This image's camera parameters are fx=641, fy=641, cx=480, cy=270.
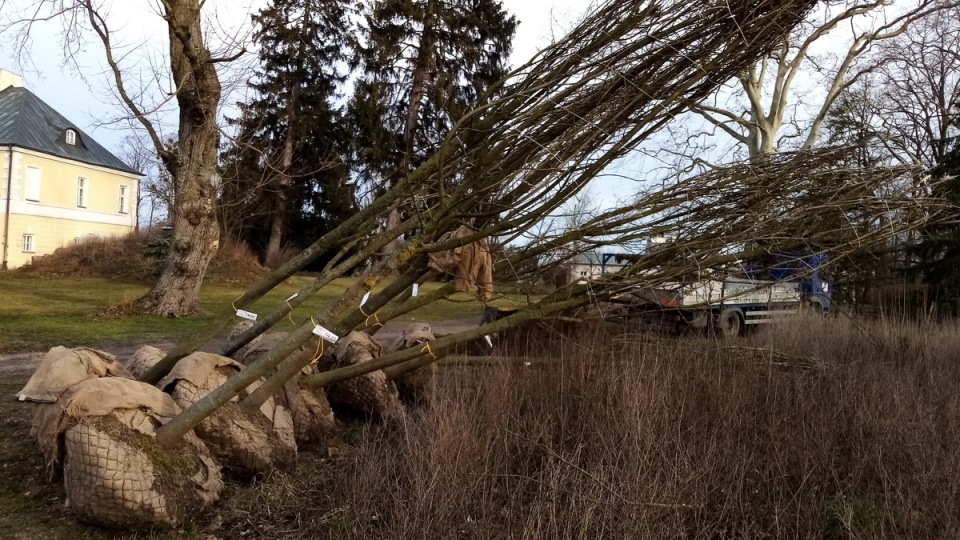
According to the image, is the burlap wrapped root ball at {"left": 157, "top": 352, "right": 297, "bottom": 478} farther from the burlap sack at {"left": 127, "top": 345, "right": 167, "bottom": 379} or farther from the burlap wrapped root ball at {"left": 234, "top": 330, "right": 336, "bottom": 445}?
the burlap sack at {"left": 127, "top": 345, "right": 167, "bottom": 379}

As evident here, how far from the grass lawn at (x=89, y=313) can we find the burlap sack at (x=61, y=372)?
235cm

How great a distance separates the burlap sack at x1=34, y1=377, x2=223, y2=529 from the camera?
3.07 meters

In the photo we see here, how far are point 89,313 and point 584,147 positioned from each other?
41.1 ft

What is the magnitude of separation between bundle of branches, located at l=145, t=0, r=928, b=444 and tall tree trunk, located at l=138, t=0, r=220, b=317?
9.16 meters

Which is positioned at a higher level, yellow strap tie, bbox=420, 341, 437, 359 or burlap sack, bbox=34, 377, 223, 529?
yellow strap tie, bbox=420, 341, 437, 359

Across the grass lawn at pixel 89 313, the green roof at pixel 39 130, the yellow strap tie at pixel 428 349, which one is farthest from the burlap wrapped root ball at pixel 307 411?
the green roof at pixel 39 130

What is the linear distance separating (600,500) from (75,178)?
3580 centimetres

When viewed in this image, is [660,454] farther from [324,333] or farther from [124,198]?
[124,198]

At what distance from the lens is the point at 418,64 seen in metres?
26.2

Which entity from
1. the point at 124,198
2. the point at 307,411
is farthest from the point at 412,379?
the point at 124,198

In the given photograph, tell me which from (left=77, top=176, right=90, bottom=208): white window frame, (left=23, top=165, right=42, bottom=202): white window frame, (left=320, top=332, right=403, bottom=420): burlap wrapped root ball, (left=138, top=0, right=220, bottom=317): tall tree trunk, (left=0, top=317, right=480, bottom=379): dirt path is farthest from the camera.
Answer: (left=77, top=176, right=90, bottom=208): white window frame

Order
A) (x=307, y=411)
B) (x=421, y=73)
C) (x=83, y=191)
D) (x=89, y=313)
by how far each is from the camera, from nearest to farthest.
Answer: (x=307, y=411)
(x=89, y=313)
(x=421, y=73)
(x=83, y=191)

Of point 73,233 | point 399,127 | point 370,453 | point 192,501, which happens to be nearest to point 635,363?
point 370,453

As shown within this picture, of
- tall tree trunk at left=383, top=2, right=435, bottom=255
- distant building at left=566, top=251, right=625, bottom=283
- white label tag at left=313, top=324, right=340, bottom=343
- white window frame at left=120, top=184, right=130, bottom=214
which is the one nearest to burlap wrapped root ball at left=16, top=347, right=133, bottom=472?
white label tag at left=313, top=324, right=340, bottom=343
